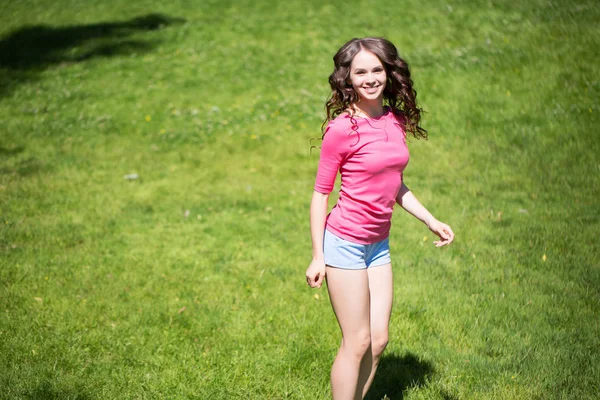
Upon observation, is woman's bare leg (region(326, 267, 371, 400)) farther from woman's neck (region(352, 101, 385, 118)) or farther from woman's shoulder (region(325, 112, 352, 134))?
woman's neck (region(352, 101, 385, 118))

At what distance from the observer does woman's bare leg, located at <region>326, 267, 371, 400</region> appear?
3105mm

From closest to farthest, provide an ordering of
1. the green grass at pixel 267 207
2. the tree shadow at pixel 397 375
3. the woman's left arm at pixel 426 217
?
the woman's left arm at pixel 426 217 < the tree shadow at pixel 397 375 < the green grass at pixel 267 207

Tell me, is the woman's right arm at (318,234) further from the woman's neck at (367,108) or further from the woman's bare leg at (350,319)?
the woman's neck at (367,108)

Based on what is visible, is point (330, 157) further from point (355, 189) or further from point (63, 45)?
point (63, 45)

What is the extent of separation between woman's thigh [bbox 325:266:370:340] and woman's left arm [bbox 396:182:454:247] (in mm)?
592

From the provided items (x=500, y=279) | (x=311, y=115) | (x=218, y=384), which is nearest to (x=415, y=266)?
(x=500, y=279)

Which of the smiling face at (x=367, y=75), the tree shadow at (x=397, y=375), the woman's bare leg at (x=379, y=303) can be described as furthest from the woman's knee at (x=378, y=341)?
the smiling face at (x=367, y=75)

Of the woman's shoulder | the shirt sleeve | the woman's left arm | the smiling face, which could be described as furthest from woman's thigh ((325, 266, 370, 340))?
the smiling face

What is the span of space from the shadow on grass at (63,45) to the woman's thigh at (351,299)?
12448mm

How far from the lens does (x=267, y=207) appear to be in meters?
7.92

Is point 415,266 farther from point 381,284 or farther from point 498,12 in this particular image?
point 498,12

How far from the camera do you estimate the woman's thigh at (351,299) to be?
10.2 feet

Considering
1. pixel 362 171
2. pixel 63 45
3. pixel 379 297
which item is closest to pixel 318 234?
pixel 362 171

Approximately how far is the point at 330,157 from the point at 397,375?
219 cm
